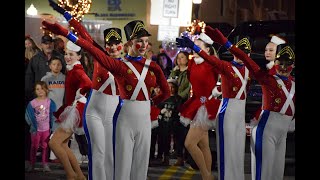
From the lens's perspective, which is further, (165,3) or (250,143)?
(165,3)

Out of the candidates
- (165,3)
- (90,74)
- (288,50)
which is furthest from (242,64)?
(165,3)

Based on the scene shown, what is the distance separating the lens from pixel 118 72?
20.6 ft

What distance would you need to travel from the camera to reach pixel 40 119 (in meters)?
7.97

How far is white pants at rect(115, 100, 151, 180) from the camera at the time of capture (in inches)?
245

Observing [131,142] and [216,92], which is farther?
[216,92]

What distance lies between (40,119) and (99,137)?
144cm

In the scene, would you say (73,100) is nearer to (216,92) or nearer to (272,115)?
(216,92)

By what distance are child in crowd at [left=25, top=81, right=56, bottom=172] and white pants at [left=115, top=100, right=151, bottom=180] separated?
1.80m

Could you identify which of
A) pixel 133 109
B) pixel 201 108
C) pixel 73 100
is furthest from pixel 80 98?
pixel 201 108

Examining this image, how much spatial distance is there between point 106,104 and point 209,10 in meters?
3.86

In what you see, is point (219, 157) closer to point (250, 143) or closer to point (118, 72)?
point (250, 143)

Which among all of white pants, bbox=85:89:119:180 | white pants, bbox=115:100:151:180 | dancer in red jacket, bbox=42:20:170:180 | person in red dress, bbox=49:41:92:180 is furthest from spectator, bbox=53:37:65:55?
white pants, bbox=115:100:151:180

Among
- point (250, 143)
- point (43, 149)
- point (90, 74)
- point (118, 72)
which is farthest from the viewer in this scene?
point (43, 149)

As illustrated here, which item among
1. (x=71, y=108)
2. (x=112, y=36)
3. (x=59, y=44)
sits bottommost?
(x=71, y=108)
